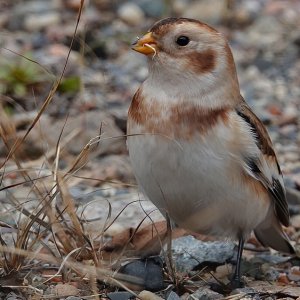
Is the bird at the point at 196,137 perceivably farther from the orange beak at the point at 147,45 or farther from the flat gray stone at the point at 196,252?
the flat gray stone at the point at 196,252

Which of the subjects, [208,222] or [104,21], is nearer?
[208,222]

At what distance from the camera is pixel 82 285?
3658 mm

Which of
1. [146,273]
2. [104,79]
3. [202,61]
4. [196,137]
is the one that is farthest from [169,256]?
[104,79]

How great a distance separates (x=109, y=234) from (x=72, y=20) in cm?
336

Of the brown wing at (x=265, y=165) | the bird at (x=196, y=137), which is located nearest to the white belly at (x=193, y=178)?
the bird at (x=196, y=137)

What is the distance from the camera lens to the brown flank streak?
12.1 feet

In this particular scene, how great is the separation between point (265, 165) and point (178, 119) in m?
0.53

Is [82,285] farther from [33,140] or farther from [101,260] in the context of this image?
[33,140]

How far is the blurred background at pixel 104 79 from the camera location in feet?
16.5

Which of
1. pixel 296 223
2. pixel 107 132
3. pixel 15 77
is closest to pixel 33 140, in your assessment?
pixel 107 132

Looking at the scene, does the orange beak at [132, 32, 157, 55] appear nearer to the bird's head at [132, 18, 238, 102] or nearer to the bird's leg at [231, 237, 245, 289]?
the bird's head at [132, 18, 238, 102]

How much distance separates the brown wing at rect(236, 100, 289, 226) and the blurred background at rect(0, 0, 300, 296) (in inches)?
22.4

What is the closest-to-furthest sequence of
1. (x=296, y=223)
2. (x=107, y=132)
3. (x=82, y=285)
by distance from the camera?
(x=82, y=285), (x=296, y=223), (x=107, y=132)

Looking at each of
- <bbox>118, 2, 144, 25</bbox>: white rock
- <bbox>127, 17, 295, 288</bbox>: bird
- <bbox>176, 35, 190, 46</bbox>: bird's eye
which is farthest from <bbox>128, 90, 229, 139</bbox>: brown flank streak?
<bbox>118, 2, 144, 25</bbox>: white rock
